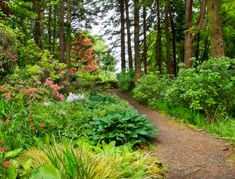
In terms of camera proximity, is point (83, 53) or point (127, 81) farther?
point (83, 53)

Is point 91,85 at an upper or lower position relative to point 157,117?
upper

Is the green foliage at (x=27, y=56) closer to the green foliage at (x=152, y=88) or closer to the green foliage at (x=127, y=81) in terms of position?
the green foliage at (x=152, y=88)

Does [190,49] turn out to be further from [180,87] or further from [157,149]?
[157,149]

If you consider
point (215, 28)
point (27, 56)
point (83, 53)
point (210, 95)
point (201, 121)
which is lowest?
point (201, 121)

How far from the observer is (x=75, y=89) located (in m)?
11.8

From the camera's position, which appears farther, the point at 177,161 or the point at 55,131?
the point at 55,131

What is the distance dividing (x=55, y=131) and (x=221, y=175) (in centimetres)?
288

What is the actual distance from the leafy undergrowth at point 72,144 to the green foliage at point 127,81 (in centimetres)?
1079

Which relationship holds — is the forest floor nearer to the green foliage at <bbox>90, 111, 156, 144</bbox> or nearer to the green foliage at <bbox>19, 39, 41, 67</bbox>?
the green foliage at <bbox>90, 111, 156, 144</bbox>

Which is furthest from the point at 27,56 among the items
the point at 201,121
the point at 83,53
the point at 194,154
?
the point at 83,53

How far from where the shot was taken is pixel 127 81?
62.2ft

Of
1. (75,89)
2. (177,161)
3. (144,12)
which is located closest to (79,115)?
(177,161)

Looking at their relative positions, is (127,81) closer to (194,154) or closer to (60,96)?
(60,96)

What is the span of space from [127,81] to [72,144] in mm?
14525
